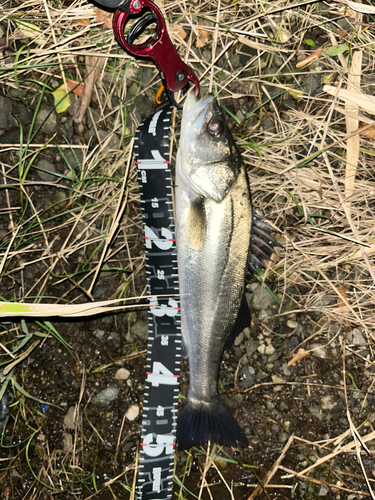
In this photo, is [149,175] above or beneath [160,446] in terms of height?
above

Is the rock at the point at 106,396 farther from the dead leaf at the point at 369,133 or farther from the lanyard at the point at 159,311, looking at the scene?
the dead leaf at the point at 369,133

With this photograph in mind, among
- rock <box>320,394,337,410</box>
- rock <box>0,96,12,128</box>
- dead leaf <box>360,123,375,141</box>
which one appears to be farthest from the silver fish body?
rock <box>0,96,12,128</box>

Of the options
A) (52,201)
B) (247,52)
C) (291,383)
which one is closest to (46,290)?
(52,201)

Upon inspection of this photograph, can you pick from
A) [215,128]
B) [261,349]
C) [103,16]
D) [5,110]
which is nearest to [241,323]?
[261,349]

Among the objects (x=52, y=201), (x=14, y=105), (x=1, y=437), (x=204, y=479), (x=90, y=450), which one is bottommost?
(x=204, y=479)

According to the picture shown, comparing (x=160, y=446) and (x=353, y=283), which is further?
(x=353, y=283)

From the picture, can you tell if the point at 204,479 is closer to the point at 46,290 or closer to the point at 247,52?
the point at 46,290

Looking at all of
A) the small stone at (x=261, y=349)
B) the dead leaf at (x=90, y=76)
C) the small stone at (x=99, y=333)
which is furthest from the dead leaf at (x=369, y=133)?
the small stone at (x=99, y=333)

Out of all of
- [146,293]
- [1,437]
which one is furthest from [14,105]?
[1,437]
